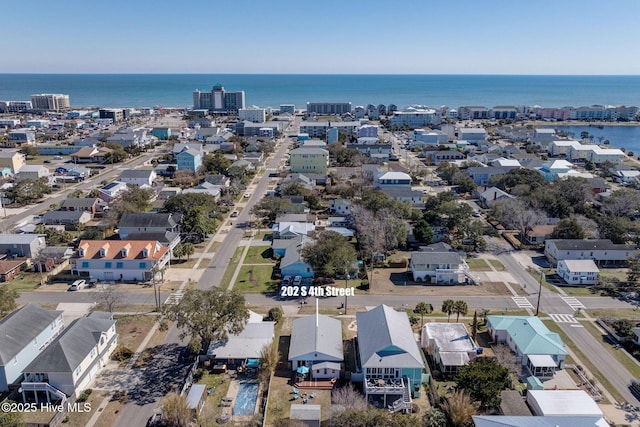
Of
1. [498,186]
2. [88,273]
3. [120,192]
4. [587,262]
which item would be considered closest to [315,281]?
[88,273]

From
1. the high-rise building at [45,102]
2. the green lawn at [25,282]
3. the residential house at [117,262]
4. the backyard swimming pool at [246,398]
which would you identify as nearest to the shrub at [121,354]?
the backyard swimming pool at [246,398]

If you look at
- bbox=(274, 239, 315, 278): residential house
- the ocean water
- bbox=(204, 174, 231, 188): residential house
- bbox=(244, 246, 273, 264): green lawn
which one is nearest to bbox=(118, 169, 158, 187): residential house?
bbox=(204, 174, 231, 188): residential house

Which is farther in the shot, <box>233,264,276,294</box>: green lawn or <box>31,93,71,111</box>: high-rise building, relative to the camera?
<box>31,93,71,111</box>: high-rise building

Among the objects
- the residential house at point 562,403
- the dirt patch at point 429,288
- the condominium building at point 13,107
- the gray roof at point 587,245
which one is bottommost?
the dirt patch at point 429,288

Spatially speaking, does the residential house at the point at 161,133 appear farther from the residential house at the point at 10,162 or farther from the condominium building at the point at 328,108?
the condominium building at the point at 328,108

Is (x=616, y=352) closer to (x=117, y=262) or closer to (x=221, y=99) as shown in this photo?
(x=117, y=262)

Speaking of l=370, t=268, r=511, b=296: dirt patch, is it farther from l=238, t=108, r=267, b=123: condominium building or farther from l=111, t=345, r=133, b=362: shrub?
l=238, t=108, r=267, b=123: condominium building

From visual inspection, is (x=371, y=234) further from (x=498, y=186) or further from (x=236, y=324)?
(x=498, y=186)
